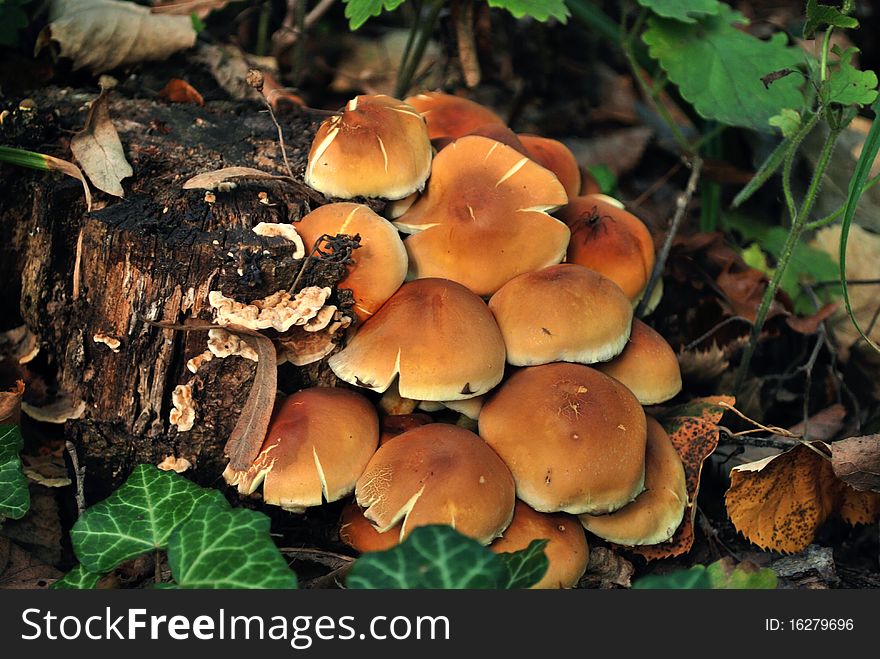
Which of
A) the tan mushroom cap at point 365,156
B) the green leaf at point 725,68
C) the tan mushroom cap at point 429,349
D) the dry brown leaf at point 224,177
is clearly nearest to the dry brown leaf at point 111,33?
the dry brown leaf at point 224,177

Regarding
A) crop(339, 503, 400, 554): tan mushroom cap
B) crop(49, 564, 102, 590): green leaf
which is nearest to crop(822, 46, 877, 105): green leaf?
crop(339, 503, 400, 554): tan mushroom cap

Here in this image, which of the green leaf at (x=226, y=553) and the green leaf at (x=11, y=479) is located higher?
the green leaf at (x=226, y=553)

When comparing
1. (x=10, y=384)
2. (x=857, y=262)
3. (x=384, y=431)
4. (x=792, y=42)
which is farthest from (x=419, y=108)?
(x=792, y=42)

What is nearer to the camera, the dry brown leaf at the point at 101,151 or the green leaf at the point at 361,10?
the dry brown leaf at the point at 101,151

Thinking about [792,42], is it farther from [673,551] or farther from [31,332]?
[31,332]

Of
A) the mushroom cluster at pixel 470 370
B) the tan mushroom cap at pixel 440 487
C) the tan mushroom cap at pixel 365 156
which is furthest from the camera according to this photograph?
the tan mushroom cap at pixel 365 156

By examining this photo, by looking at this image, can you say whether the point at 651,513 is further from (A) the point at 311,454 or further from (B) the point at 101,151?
(B) the point at 101,151

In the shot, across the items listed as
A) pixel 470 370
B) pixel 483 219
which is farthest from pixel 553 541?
pixel 483 219

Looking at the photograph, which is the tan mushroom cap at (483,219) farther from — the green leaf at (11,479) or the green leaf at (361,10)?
the green leaf at (11,479)
